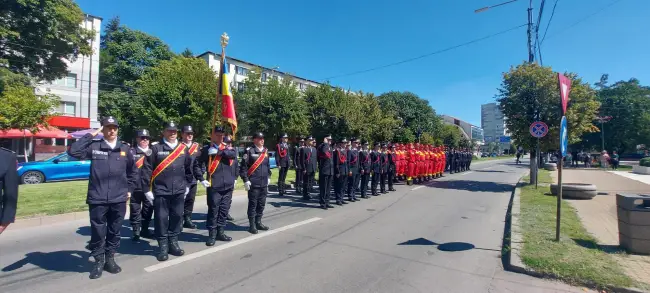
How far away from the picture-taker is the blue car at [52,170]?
41.2 ft

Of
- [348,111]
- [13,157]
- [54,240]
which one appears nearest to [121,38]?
[348,111]

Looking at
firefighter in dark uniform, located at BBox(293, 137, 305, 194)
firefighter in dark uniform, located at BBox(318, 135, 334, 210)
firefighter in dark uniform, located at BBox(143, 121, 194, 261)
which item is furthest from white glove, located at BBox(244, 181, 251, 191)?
firefighter in dark uniform, located at BBox(293, 137, 305, 194)

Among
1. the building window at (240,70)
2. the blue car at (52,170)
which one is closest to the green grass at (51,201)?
the blue car at (52,170)

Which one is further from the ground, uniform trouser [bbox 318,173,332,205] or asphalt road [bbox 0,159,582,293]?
uniform trouser [bbox 318,173,332,205]

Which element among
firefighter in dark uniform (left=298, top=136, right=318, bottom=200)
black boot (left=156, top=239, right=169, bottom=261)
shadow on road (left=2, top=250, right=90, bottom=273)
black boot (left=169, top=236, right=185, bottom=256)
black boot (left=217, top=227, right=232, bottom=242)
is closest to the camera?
shadow on road (left=2, top=250, right=90, bottom=273)

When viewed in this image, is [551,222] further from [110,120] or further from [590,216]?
[110,120]

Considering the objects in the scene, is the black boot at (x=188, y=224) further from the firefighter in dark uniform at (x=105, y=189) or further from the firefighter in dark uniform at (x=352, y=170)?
the firefighter in dark uniform at (x=352, y=170)

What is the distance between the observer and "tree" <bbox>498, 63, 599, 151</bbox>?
43.6 feet

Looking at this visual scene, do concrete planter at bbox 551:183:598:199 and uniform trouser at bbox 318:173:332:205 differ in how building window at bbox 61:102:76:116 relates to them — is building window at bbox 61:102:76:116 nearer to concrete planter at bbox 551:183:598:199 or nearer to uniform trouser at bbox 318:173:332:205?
uniform trouser at bbox 318:173:332:205

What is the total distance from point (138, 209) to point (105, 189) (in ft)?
6.48

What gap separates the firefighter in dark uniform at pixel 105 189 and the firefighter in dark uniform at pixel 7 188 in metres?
0.94

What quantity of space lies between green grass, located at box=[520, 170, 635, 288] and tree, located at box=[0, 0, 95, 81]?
22.3 meters

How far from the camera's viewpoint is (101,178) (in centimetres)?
398

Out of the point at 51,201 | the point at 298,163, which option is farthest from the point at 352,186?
the point at 51,201
